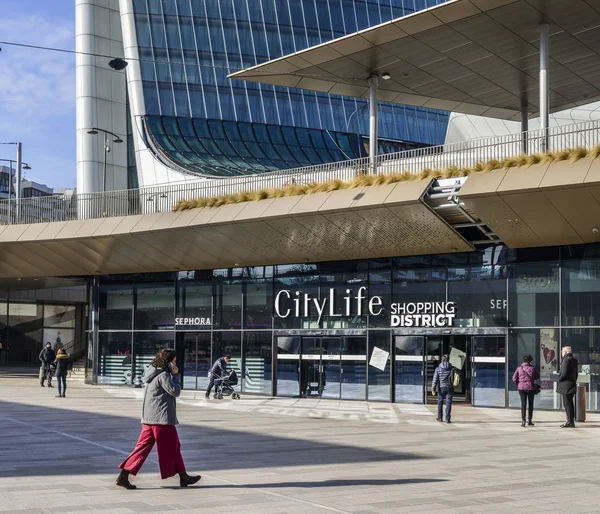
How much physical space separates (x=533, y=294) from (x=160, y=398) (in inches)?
682

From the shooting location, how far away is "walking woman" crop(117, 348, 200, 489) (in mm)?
10938

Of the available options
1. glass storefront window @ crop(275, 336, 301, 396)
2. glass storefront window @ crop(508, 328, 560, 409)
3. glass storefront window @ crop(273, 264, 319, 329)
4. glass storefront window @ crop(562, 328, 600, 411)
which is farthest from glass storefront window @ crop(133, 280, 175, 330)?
glass storefront window @ crop(562, 328, 600, 411)

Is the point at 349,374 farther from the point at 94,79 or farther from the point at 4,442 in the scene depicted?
the point at 94,79

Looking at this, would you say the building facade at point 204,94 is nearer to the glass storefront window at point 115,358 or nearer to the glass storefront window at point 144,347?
the glass storefront window at point 115,358

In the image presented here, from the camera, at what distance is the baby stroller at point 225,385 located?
95.3 feet

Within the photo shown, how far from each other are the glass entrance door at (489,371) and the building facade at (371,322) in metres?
0.03

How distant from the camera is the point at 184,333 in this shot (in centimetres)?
3481

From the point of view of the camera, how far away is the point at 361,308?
29.7 metres

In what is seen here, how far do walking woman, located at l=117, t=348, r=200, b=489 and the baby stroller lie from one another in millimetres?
17825

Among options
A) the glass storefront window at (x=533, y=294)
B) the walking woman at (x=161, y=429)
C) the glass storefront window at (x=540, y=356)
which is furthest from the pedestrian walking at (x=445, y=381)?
the walking woman at (x=161, y=429)

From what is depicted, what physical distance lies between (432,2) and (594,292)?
140 feet

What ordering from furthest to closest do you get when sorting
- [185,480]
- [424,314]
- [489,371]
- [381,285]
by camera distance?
[381,285] < [424,314] < [489,371] < [185,480]

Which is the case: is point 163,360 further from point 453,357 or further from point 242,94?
point 242,94

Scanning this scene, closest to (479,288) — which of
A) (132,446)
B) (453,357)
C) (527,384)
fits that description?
(453,357)
